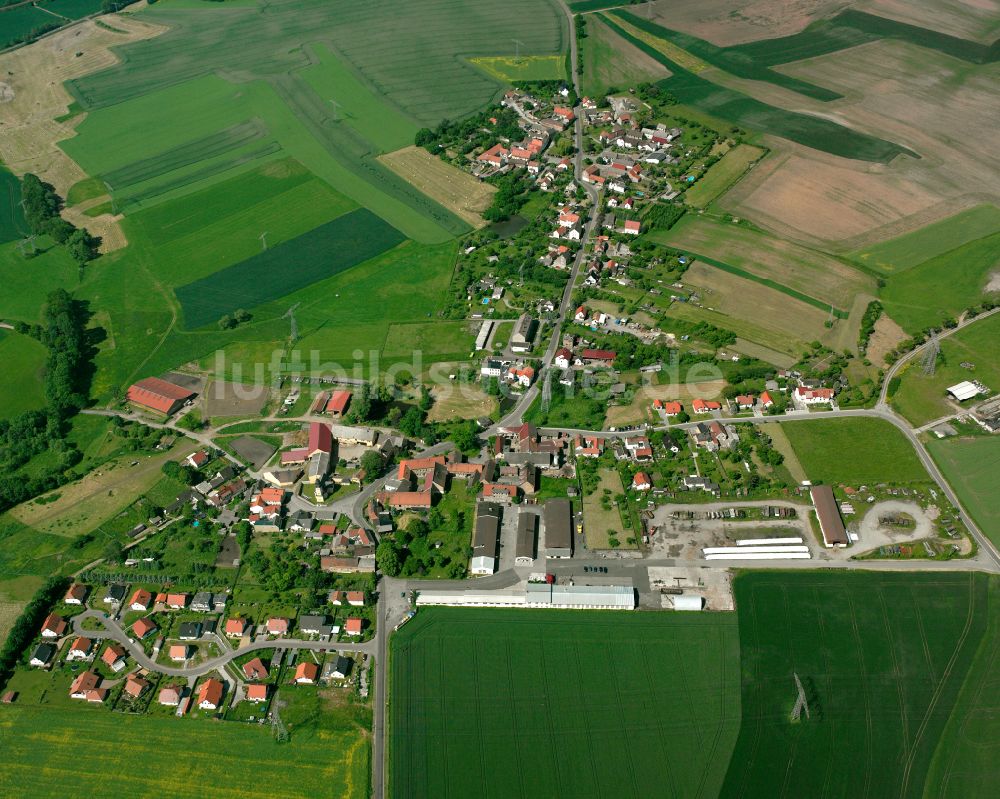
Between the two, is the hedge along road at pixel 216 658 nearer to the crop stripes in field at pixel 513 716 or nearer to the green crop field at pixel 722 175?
the crop stripes in field at pixel 513 716

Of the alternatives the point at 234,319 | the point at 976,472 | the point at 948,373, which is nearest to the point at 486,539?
the point at 976,472

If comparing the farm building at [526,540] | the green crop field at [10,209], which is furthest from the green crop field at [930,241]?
the green crop field at [10,209]

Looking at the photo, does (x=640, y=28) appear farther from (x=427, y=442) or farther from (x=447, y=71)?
(x=427, y=442)

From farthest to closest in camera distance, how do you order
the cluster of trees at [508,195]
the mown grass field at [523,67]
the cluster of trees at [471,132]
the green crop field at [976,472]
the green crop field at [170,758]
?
the mown grass field at [523,67] → the cluster of trees at [471,132] → the cluster of trees at [508,195] → the green crop field at [976,472] → the green crop field at [170,758]

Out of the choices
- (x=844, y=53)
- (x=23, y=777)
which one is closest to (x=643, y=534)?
(x=23, y=777)

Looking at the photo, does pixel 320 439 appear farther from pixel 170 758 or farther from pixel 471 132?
pixel 471 132

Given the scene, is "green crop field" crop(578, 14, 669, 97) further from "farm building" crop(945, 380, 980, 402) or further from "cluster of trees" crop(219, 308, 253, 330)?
"farm building" crop(945, 380, 980, 402)
